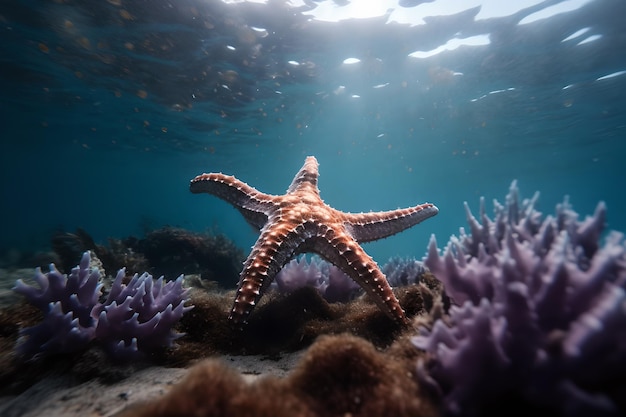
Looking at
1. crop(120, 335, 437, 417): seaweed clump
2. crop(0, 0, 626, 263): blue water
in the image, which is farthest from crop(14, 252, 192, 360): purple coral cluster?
crop(0, 0, 626, 263): blue water

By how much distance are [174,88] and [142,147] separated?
73.4ft

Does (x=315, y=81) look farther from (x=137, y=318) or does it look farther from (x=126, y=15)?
→ (x=137, y=318)

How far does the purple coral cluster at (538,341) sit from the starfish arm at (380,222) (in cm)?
284

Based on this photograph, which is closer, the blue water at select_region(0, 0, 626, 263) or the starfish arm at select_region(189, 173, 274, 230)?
the starfish arm at select_region(189, 173, 274, 230)

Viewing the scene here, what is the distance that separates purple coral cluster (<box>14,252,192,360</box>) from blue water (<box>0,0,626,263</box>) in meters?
6.22

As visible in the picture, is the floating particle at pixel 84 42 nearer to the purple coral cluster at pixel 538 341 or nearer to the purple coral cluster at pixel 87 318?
the purple coral cluster at pixel 87 318

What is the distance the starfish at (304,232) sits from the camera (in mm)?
3551

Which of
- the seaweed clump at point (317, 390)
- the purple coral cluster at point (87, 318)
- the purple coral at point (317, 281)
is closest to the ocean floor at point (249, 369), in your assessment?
the seaweed clump at point (317, 390)

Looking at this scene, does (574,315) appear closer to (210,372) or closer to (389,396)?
(389,396)

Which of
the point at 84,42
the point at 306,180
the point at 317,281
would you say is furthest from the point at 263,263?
the point at 84,42

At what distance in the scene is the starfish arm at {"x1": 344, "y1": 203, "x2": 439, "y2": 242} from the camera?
5.12 m

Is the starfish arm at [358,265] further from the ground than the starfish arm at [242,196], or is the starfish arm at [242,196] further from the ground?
the starfish arm at [242,196]

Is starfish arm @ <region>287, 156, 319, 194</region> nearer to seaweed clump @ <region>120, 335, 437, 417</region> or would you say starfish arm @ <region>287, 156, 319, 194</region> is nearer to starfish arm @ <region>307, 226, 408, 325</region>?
starfish arm @ <region>307, 226, 408, 325</region>

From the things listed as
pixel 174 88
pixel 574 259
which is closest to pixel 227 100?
pixel 174 88
